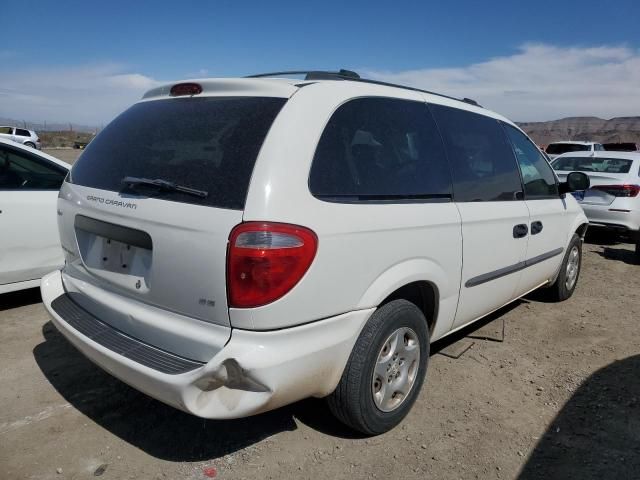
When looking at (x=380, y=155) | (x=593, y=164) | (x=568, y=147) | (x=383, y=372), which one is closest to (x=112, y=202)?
(x=380, y=155)

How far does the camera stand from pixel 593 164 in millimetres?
9094

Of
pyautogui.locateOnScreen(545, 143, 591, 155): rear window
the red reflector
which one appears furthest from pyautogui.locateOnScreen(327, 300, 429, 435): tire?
pyautogui.locateOnScreen(545, 143, 591, 155): rear window

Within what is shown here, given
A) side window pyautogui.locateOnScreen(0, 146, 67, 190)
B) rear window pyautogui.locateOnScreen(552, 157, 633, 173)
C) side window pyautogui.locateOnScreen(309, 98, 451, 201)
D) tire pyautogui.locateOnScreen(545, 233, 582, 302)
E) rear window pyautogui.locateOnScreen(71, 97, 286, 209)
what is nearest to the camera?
rear window pyautogui.locateOnScreen(71, 97, 286, 209)

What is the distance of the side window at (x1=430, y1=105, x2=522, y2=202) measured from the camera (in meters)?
3.11

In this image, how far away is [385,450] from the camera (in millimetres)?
2625

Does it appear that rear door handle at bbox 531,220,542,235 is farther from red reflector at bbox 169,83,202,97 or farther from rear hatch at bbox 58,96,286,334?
red reflector at bbox 169,83,202,97

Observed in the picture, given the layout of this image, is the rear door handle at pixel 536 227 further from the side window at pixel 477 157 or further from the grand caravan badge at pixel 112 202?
the grand caravan badge at pixel 112 202

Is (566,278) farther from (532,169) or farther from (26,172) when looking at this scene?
(26,172)

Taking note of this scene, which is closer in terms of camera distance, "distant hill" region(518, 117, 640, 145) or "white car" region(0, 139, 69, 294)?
"white car" region(0, 139, 69, 294)

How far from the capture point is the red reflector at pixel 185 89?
256cm

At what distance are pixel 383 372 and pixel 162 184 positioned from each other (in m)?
1.45

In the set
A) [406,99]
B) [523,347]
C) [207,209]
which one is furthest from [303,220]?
[523,347]

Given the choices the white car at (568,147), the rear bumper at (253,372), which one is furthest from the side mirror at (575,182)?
the white car at (568,147)

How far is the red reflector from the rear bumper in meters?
1.29
